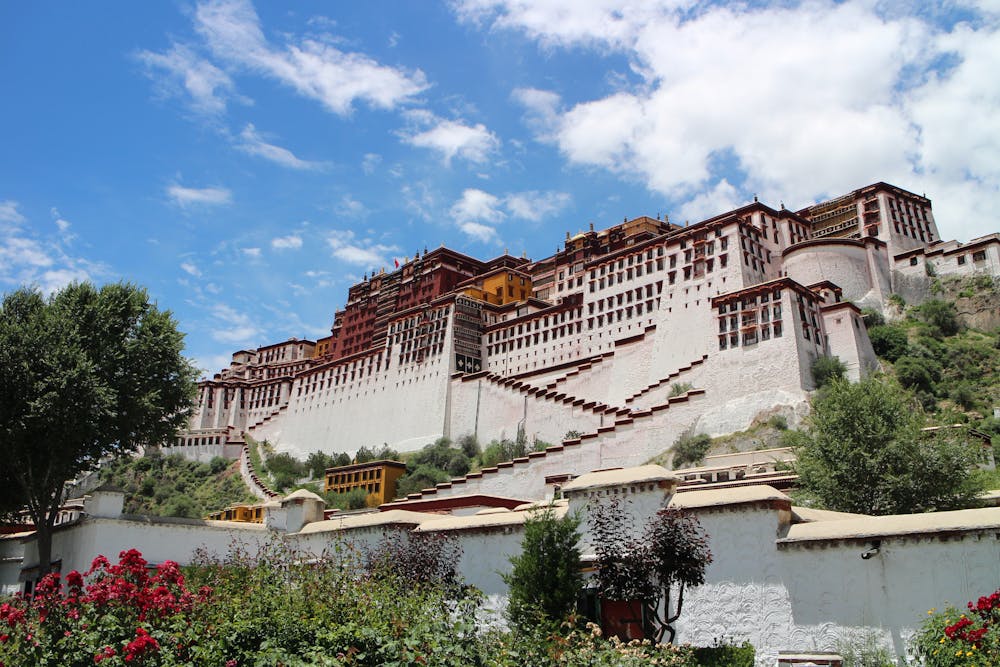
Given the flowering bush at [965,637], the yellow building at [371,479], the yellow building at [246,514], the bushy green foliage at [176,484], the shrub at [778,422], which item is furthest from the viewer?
the bushy green foliage at [176,484]

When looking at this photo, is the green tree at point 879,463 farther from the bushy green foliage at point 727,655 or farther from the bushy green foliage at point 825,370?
the bushy green foliage at point 825,370

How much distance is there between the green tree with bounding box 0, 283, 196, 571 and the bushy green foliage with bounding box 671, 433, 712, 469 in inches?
884

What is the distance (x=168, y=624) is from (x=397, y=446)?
57.2 m

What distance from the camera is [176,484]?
7344cm

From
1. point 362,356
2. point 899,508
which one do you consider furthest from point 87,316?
point 362,356

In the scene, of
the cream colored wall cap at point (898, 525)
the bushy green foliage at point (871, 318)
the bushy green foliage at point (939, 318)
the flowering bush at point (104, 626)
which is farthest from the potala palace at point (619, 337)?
the flowering bush at point (104, 626)

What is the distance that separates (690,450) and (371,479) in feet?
70.6

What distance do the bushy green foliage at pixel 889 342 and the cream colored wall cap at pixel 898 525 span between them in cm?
4291

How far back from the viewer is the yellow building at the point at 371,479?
5362 cm

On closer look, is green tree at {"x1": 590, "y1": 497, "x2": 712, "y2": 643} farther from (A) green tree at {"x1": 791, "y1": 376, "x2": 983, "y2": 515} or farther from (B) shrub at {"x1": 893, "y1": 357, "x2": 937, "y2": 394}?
(B) shrub at {"x1": 893, "y1": 357, "x2": 937, "y2": 394}

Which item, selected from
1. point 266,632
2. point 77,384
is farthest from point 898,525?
point 77,384

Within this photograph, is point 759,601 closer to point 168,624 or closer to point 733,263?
point 168,624

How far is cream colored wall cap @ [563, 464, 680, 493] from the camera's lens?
14.7 metres

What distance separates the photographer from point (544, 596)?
13.4 m
